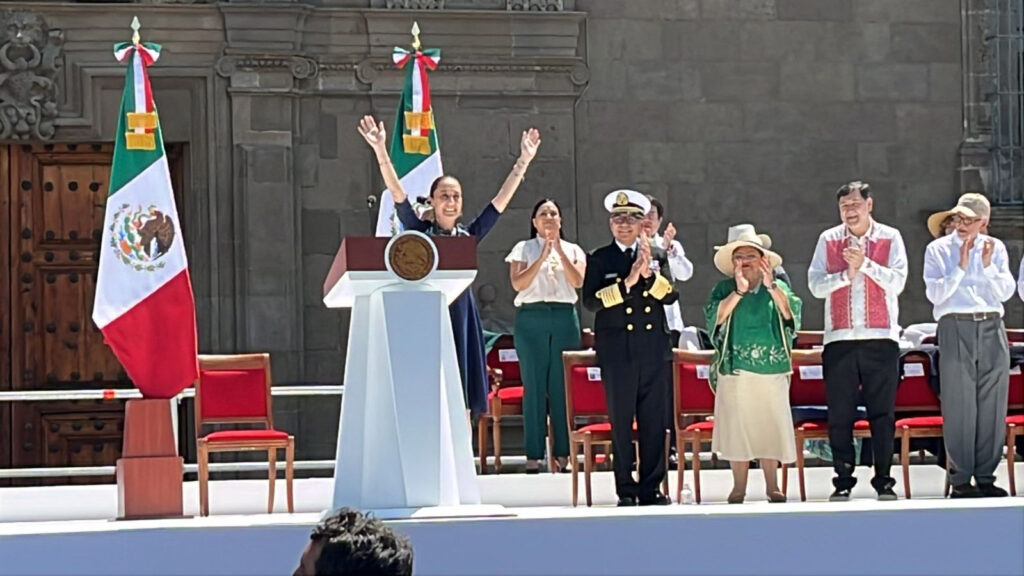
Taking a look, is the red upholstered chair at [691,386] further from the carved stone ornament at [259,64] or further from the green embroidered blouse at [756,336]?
the carved stone ornament at [259,64]

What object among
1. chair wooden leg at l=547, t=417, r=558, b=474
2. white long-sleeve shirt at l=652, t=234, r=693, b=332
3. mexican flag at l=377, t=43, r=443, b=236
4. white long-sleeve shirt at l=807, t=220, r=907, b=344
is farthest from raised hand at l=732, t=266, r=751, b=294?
mexican flag at l=377, t=43, r=443, b=236

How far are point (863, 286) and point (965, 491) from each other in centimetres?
108

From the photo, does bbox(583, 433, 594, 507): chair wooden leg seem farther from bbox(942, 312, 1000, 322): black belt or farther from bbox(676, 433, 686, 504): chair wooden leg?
bbox(942, 312, 1000, 322): black belt

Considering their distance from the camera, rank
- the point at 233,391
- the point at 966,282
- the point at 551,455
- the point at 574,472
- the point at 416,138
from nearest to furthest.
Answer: the point at 966,282
the point at 574,472
the point at 233,391
the point at 551,455
the point at 416,138

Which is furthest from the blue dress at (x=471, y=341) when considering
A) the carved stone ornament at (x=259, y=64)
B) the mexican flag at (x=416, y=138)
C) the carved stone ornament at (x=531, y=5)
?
the carved stone ornament at (x=531, y=5)

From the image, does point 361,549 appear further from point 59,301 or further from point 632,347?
point 59,301

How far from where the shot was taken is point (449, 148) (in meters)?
14.0

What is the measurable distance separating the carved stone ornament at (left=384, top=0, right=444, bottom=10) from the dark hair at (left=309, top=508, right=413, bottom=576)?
10.4 metres

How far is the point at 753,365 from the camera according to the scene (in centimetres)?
923

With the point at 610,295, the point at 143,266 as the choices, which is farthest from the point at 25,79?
the point at 610,295

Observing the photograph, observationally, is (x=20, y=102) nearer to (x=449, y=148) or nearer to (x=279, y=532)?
(x=449, y=148)

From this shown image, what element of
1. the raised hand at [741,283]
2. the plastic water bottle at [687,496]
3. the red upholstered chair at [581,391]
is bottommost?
the plastic water bottle at [687,496]

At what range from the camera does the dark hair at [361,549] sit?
12.4 feet

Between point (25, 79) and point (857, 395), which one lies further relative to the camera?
point (25, 79)
